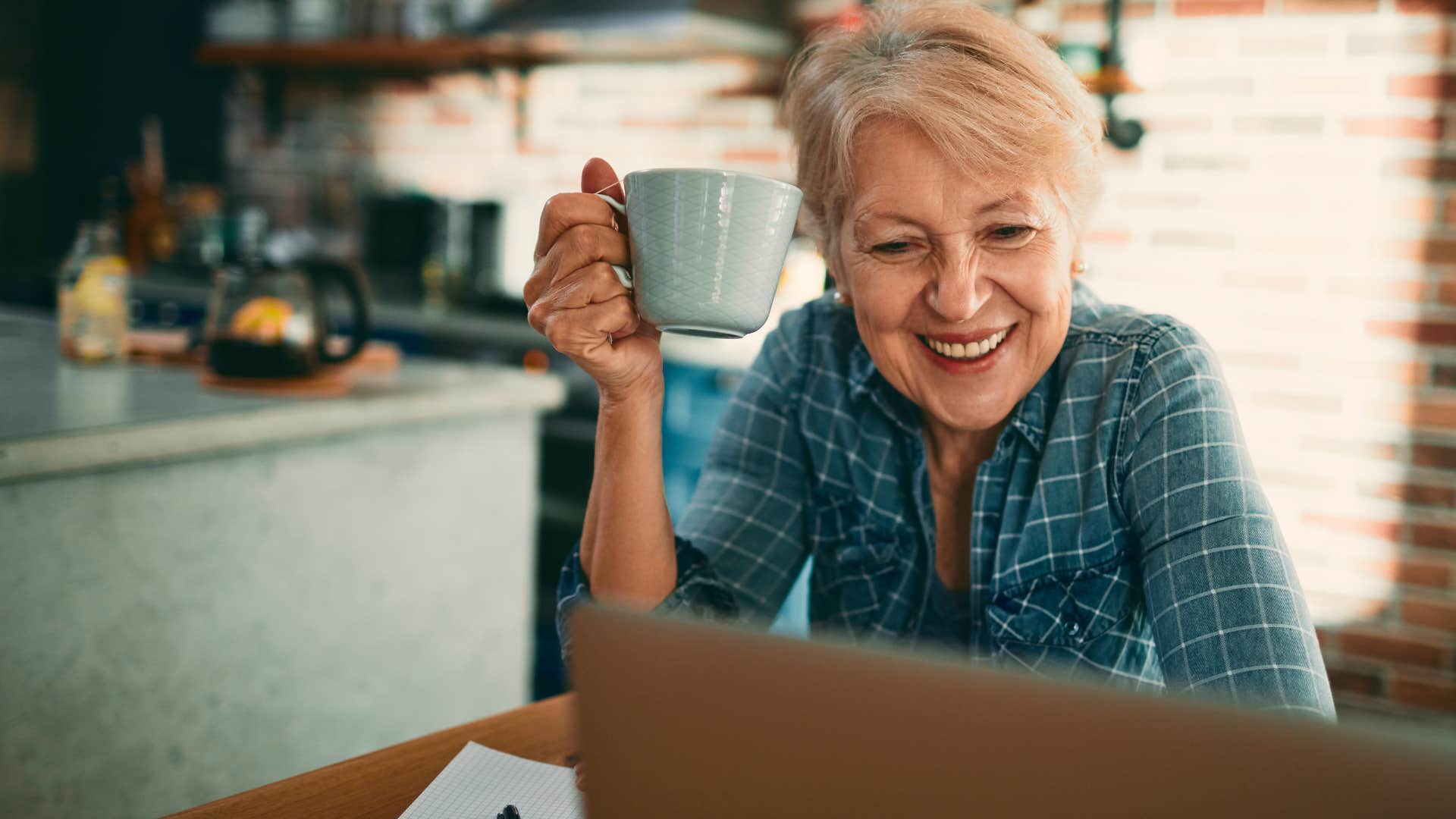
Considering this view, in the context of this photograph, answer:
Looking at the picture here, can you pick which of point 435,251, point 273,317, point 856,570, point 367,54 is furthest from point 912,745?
point 367,54

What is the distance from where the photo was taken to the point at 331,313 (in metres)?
3.28

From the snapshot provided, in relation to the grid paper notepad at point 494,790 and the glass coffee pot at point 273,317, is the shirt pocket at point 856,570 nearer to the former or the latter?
the grid paper notepad at point 494,790

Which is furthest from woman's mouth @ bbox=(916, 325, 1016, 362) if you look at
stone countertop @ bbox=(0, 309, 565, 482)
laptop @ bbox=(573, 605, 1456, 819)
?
stone countertop @ bbox=(0, 309, 565, 482)

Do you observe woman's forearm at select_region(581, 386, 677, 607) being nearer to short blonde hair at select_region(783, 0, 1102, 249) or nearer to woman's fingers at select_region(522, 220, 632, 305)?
woman's fingers at select_region(522, 220, 632, 305)

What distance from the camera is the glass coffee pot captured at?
1.56 metres

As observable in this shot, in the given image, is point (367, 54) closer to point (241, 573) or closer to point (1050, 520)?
point (241, 573)

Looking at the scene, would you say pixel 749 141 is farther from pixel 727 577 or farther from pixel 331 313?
pixel 727 577

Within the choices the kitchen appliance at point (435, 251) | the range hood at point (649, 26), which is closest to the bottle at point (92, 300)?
the kitchen appliance at point (435, 251)

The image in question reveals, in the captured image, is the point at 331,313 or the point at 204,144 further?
the point at 204,144

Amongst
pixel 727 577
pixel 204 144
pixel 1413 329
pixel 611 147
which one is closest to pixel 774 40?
pixel 611 147

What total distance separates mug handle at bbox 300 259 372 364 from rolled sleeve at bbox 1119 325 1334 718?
1096 mm

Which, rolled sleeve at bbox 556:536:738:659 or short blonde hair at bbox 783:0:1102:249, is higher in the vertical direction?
short blonde hair at bbox 783:0:1102:249

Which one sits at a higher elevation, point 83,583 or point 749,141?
point 749,141

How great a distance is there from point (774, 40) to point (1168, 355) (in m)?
2.33
